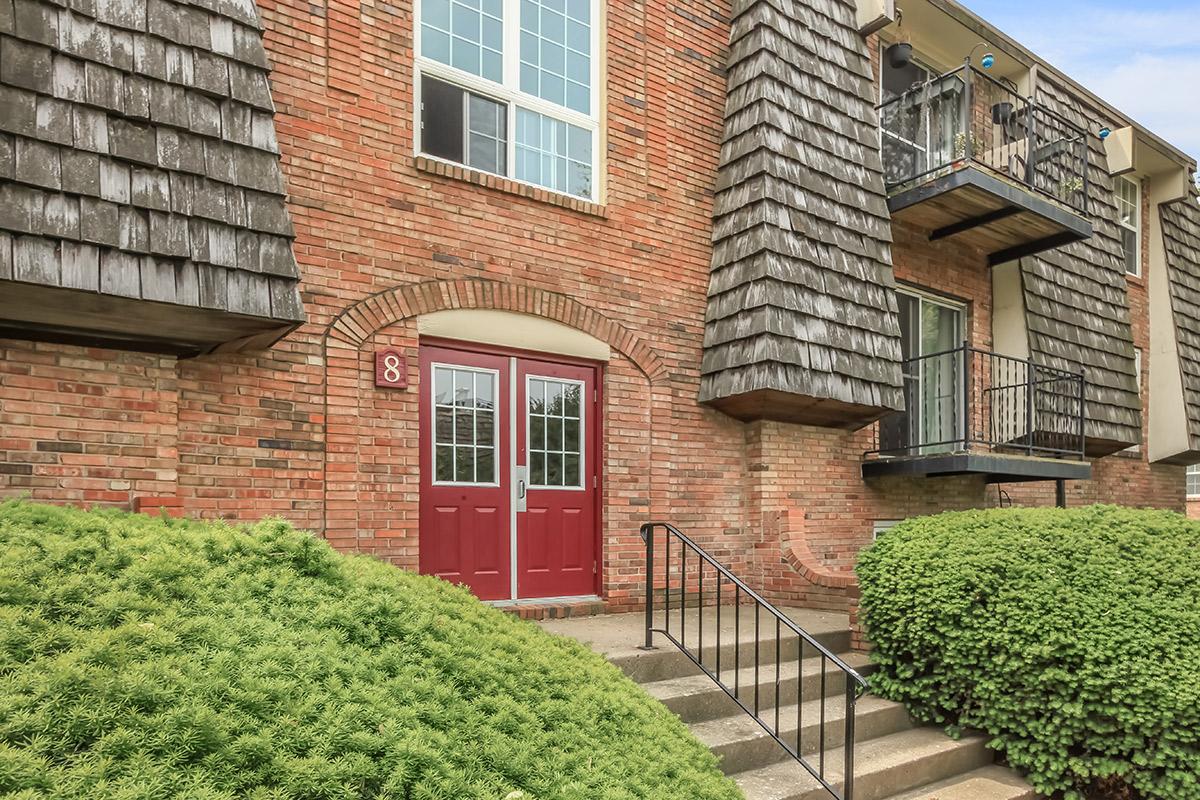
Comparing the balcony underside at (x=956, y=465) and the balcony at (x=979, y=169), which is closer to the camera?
the balcony underside at (x=956, y=465)

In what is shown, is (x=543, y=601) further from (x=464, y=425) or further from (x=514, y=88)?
(x=514, y=88)

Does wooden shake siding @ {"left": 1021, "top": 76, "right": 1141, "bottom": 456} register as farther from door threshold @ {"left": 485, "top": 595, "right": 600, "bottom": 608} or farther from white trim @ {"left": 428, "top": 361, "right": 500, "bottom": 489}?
white trim @ {"left": 428, "top": 361, "right": 500, "bottom": 489}

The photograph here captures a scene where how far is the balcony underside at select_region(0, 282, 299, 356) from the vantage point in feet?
13.4

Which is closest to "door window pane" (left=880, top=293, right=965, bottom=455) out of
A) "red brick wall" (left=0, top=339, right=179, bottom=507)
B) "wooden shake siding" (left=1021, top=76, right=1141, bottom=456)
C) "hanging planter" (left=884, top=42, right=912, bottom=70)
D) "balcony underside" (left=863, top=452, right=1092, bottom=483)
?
"balcony underside" (left=863, top=452, right=1092, bottom=483)

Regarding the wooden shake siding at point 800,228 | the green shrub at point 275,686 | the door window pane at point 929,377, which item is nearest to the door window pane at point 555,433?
the wooden shake siding at point 800,228

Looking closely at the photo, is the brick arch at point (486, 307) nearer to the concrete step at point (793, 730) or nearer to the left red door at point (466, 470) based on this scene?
the left red door at point (466, 470)

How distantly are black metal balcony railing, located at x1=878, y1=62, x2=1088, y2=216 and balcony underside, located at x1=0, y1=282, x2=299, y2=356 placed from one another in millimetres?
6864

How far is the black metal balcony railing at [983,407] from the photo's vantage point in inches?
370

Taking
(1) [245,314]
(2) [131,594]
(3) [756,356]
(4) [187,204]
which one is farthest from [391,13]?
(2) [131,594]

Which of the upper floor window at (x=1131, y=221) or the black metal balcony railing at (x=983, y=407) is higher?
the upper floor window at (x=1131, y=221)

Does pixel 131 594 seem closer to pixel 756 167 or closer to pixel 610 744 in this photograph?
pixel 610 744

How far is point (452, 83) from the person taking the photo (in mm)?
6324

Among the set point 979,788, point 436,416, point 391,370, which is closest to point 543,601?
point 436,416

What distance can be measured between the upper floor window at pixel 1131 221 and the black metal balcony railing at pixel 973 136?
3.13 meters
